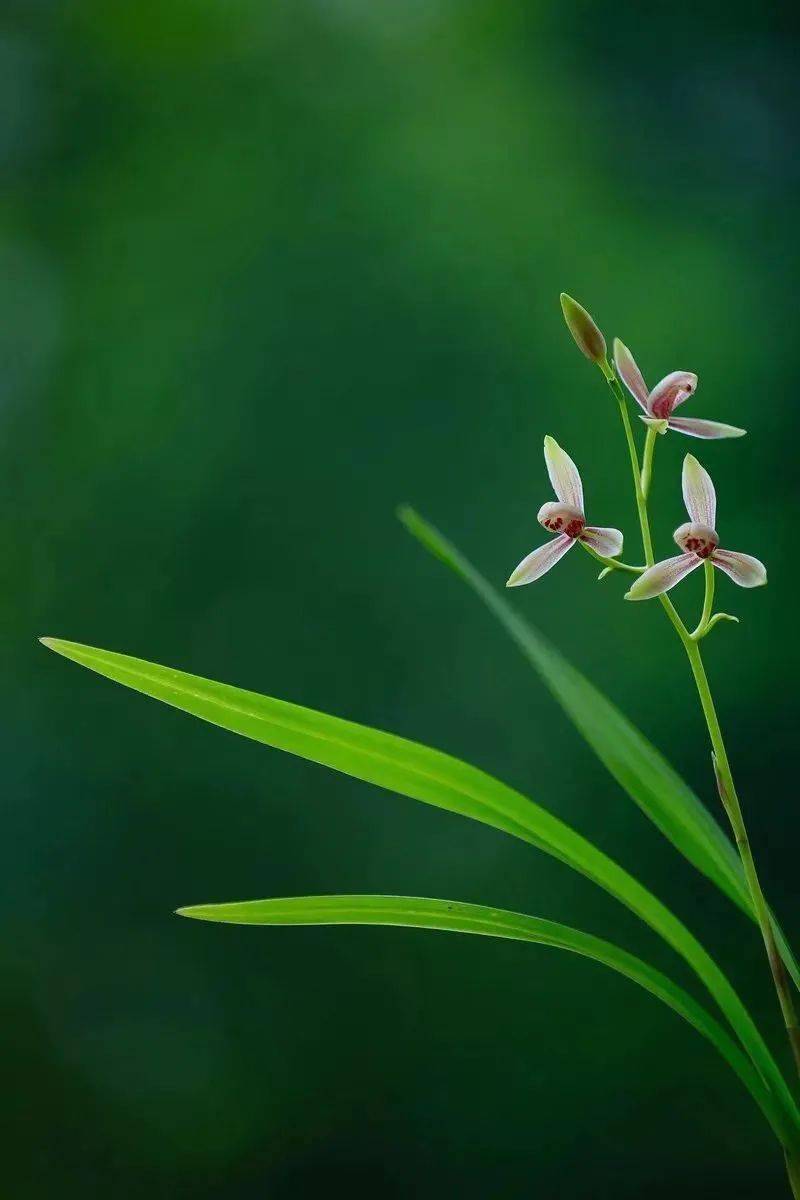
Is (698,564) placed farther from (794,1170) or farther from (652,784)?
(794,1170)

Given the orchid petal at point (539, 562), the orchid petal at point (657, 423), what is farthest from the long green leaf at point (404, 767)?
the orchid petal at point (657, 423)

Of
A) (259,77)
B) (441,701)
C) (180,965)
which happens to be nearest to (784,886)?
(441,701)

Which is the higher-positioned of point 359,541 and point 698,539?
point 698,539

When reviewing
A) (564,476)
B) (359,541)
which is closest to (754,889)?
(564,476)

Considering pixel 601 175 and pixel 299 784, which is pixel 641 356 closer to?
pixel 601 175

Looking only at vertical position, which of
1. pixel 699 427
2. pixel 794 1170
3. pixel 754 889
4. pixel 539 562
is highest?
pixel 699 427

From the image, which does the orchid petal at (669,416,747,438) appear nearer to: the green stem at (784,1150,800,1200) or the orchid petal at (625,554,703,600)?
the orchid petal at (625,554,703,600)

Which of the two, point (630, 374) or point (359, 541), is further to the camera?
point (359, 541)
